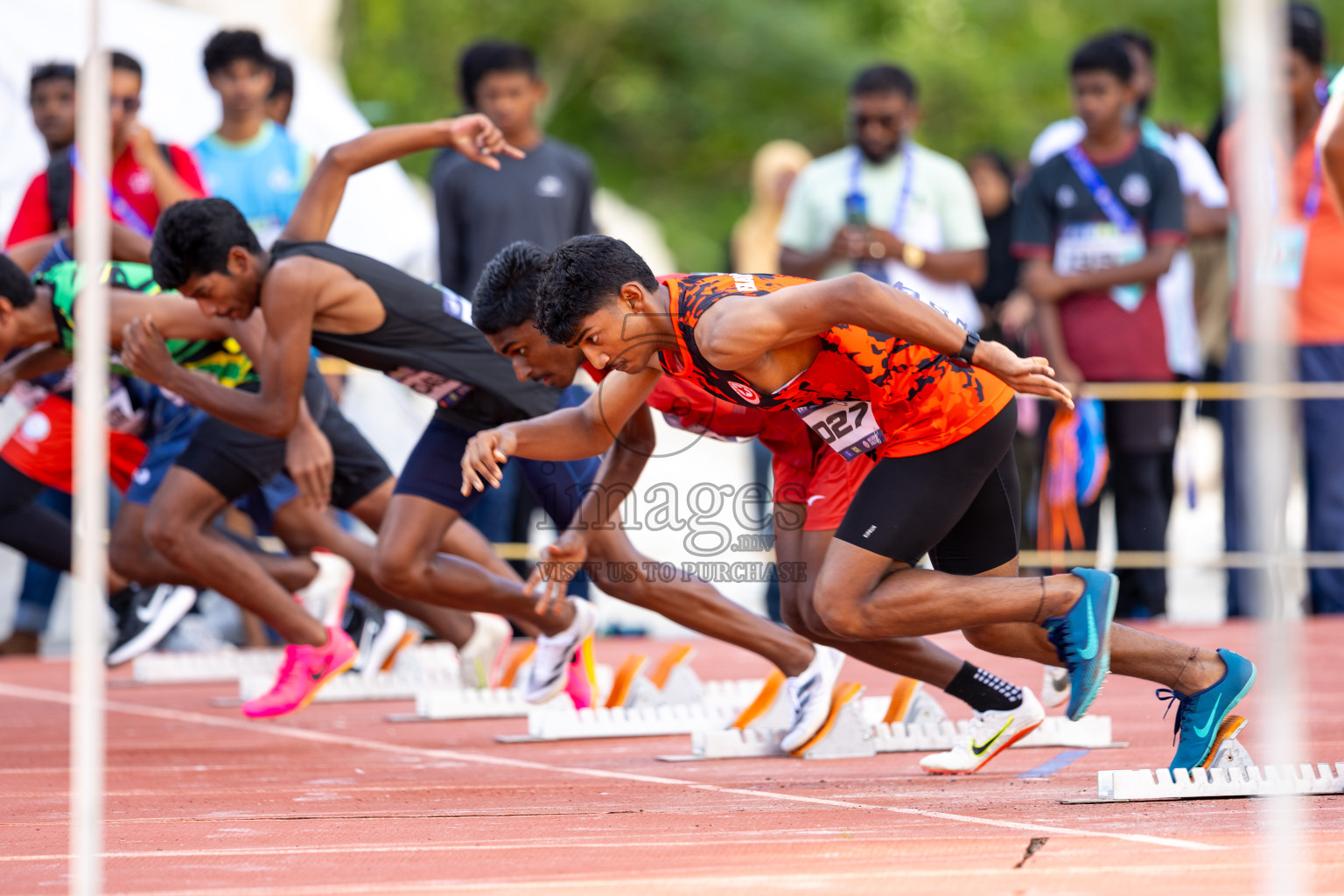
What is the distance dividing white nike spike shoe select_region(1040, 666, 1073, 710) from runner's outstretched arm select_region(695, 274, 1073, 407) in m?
1.66

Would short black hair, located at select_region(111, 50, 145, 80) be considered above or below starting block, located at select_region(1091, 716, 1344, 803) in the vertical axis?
above

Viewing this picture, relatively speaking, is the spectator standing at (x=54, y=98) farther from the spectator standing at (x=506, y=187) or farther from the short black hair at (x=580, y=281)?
the short black hair at (x=580, y=281)

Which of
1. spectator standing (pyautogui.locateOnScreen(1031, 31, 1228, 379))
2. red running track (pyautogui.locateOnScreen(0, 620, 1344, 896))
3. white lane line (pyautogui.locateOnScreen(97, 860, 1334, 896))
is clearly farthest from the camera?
spectator standing (pyautogui.locateOnScreen(1031, 31, 1228, 379))

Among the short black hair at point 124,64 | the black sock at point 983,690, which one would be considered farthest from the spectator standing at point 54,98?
the black sock at point 983,690

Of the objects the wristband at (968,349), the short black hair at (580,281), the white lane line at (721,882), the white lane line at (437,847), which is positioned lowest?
the white lane line at (721,882)

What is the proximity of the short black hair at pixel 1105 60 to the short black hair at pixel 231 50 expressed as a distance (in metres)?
4.07

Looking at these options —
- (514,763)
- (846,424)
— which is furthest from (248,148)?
(846,424)

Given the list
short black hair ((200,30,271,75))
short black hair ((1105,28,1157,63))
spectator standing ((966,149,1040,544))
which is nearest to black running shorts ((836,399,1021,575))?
short black hair ((200,30,271,75))

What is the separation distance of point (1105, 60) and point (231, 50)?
14.2ft

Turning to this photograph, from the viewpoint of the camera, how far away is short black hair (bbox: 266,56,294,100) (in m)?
9.35

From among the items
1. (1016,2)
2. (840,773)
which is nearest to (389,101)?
(1016,2)

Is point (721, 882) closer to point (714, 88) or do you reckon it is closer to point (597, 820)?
point (597, 820)

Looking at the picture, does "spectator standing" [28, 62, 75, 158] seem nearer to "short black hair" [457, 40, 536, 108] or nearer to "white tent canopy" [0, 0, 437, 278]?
"short black hair" [457, 40, 536, 108]

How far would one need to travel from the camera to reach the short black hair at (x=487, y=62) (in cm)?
872
